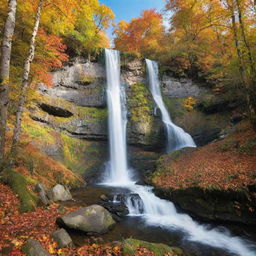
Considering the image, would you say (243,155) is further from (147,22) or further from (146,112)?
(147,22)

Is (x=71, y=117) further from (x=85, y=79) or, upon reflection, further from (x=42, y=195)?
(x=42, y=195)

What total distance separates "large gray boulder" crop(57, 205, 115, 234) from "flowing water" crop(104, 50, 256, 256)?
207 centimetres

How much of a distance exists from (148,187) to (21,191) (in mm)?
6373

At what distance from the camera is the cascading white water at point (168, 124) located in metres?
16.8

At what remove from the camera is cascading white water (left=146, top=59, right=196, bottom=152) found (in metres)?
16.8

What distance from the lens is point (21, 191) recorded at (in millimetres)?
5836

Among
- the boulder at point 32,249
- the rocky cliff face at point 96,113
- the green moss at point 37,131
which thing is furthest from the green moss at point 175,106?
the boulder at point 32,249

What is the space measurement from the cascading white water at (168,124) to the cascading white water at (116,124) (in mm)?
3807

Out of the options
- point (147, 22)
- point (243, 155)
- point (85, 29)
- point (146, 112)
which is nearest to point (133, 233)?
point (243, 155)

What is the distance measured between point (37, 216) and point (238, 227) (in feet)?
19.4

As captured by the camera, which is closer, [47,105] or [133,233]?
[133,233]

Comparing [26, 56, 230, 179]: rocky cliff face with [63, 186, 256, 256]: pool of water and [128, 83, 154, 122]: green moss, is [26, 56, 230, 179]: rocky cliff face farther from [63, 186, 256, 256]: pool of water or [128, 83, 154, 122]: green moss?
[63, 186, 256, 256]: pool of water

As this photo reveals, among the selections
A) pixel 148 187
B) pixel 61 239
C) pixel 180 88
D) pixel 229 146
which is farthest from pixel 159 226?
pixel 180 88

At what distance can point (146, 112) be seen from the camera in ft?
58.9
